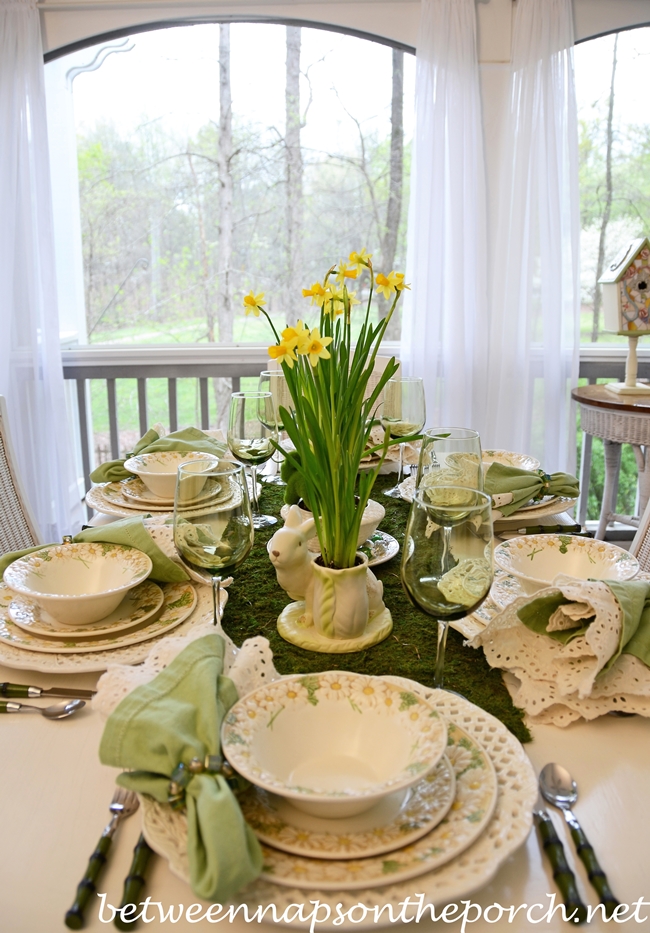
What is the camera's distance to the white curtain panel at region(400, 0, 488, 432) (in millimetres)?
2967

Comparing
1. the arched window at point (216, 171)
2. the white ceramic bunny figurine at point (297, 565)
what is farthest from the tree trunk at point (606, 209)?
the white ceramic bunny figurine at point (297, 565)

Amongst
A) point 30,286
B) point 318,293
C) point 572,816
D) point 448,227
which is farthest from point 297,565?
point 30,286

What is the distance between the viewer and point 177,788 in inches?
23.7

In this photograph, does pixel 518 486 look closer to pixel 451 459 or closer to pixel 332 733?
pixel 451 459

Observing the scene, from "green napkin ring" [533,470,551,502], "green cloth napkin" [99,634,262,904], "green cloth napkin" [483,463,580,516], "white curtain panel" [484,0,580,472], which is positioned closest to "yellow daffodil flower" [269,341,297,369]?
"green cloth napkin" [99,634,262,904]

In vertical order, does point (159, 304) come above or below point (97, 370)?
above

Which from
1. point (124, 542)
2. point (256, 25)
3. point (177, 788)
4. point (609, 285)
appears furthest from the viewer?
point (256, 25)

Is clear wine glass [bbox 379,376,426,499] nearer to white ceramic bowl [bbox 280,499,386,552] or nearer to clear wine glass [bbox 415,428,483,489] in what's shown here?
clear wine glass [bbox 415,428,483,489]

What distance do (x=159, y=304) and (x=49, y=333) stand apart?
24.5 inches

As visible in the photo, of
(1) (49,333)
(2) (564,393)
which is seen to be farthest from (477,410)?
(1) (49,333)

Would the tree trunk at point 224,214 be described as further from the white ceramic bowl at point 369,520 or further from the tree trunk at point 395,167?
the white ceramic bowl at point 369,520

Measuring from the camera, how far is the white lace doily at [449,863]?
55cm

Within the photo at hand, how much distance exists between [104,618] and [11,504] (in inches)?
31.6

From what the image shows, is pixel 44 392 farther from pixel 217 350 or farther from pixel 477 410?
pixel 477 410
